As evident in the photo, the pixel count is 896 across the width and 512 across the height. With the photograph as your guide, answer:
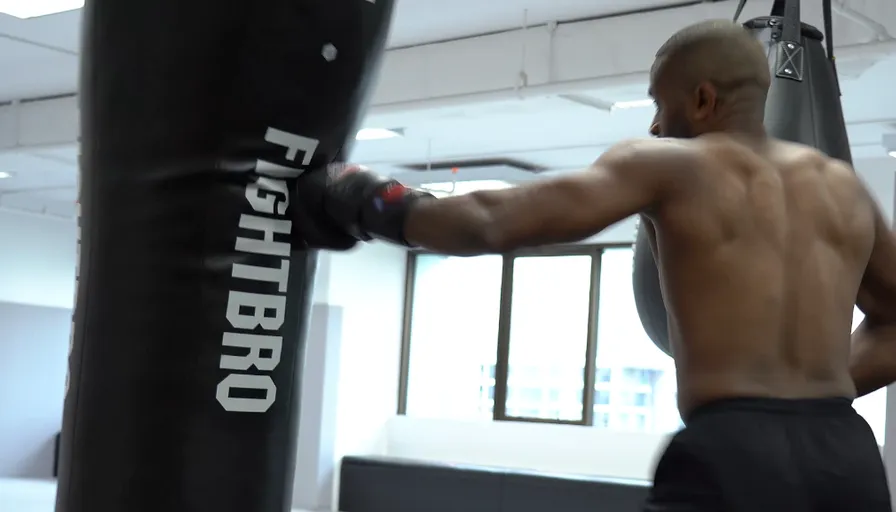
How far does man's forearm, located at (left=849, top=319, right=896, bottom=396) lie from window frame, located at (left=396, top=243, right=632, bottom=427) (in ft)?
24.5

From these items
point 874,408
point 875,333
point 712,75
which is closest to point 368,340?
point 874,408

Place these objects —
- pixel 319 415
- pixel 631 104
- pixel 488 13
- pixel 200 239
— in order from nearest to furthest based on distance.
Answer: pixel 200 239
pixel 488 13
pixel 631 104
pixel 319 415

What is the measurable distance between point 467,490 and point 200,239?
723cm

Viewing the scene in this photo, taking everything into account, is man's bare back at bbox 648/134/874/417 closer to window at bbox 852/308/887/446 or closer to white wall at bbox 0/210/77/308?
window at bbox 852/308/887/446

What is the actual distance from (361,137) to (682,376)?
6.16 metres

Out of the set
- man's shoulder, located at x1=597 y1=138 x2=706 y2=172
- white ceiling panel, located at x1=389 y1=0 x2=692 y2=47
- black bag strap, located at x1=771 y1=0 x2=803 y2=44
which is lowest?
man's shoulder, located at x1=597 y1=138 x2=706 y2=172

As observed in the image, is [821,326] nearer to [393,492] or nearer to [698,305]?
[698,305]

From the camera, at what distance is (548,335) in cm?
984

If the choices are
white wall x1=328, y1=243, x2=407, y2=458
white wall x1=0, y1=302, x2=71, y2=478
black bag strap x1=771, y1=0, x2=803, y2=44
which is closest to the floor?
white wall x1=0, y1=302, x2=71, y2=478

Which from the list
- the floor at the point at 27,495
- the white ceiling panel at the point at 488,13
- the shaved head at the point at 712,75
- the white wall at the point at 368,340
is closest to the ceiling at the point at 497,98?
the white ceiling panel at the point at 488,13

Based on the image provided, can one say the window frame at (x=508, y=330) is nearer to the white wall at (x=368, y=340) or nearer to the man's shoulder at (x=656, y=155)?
the white wall at (x=368, y=340)

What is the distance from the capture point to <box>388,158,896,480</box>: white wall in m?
8.99

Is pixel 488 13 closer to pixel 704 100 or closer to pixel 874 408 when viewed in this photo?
pixel 704 100

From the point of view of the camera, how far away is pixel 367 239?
1.73 m
